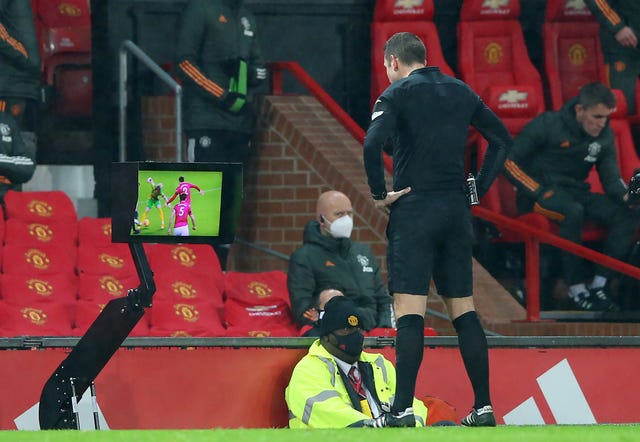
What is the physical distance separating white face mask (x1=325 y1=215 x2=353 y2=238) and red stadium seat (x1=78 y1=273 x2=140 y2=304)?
1336mm

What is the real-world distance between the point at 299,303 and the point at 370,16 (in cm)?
463

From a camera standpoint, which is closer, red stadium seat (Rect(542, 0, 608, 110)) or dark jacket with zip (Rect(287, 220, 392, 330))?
dark jacket with zip (Rect(287, 220, 392, 330))

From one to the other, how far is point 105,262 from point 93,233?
0.29 m

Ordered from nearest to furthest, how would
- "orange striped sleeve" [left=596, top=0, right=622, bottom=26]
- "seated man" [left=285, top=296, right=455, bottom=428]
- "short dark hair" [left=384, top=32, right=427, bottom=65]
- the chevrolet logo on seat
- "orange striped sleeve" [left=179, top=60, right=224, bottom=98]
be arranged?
"short dark hair" [left=384, top=32, right=427, bottom=65] < "seated man" [left=285, top=296, right=455, bottom=428] < "orange striped sleeve" [left=179, top=60, right=224, bottom=98] < the chevrolet logo on seat < "orange striped sleeve" [left=596, top=0, right=622, bottom=26]

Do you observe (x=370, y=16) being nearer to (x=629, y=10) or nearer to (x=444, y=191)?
(x=629, y=10)

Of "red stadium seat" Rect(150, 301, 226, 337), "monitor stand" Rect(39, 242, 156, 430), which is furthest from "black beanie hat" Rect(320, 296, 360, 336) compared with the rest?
"red stadium seat" Rect(150, 301, 226, 337)

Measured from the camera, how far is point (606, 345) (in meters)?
8.38

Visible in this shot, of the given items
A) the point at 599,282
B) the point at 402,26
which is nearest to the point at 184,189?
the point at 599,282

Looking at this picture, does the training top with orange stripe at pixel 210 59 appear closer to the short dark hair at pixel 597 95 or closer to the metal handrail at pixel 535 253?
the metal handrail at pixel 535 253

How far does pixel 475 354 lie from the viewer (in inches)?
273

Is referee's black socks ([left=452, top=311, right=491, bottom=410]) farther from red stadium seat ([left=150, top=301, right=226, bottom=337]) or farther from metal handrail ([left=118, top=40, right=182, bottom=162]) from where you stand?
metal handrail ([left=118, top=40, right=182, bottom=162])

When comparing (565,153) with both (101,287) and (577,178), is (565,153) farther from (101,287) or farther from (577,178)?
(101,287)

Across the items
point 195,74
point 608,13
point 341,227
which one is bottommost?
point 341,227

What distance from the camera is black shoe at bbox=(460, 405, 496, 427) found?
686 cm
